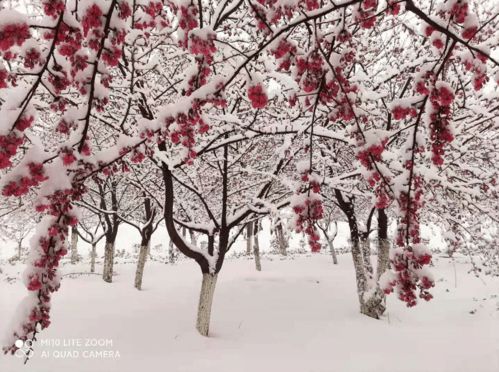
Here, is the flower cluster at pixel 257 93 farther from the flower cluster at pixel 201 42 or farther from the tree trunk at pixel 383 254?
the tree trunk at pixel 383 254

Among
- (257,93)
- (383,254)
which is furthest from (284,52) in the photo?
(383,254)

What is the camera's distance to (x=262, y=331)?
7.95 m

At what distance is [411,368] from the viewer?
6.10 metres

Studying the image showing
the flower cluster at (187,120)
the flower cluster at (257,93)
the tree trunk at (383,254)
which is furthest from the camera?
the tree trunk at (383,254)

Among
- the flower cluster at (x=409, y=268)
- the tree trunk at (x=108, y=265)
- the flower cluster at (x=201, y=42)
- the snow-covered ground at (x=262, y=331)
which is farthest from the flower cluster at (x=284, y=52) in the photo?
the tree trunk at (x=108, y=265)

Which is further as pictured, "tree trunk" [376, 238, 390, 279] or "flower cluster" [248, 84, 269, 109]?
"tree trunk" [376, 238, 390, 279]

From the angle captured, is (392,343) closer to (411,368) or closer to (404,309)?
(411,368)

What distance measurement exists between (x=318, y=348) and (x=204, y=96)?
592 centimetres

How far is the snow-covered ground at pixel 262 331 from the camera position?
20.1 ft

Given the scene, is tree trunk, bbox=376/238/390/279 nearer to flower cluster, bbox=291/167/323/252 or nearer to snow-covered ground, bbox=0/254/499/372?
snow-covered ground, bbox=0/254/499/372

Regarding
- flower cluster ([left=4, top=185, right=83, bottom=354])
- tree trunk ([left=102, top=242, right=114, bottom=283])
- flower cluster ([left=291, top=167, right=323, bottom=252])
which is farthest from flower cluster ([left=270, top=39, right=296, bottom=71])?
tree trunk ([left=102, top=242, right=114, bottom=283])

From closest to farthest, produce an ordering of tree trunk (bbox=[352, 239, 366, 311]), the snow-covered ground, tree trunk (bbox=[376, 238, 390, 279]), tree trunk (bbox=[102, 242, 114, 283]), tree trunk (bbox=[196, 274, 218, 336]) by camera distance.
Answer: the snow-covered ground → tree trunk (bbox=[196, 274, 218, 336]) → tree trunk (bbox=[352, 239, 366, 311]) → tree trunk (bbox=[376, 238, 390, 279]) → tree trunk (bbox=[102, 242, 114, 283])

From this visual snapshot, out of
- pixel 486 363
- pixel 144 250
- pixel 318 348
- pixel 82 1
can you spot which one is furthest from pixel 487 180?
pixel 144 250

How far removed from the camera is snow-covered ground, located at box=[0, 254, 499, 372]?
6.12 m
